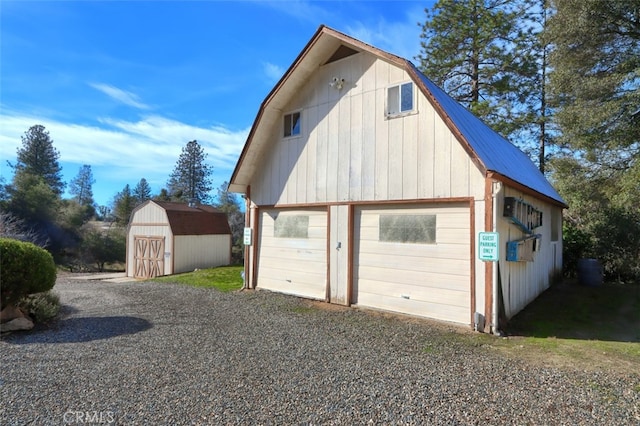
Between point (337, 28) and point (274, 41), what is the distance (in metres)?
2.43

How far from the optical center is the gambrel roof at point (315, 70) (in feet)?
22.3

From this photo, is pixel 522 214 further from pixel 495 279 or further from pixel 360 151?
pixel 360 151

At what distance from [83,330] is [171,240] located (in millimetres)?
12384

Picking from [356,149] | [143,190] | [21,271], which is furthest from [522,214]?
[143,190]

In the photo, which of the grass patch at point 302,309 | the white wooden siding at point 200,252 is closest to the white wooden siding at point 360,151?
the grass patch at point 302,309

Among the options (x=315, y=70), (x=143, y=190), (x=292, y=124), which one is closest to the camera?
(x=315, y=70)

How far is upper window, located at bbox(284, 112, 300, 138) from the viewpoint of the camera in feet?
32.1

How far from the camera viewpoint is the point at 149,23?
9.00 m

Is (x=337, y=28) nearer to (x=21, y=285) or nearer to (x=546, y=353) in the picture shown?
(x=546, y=353)

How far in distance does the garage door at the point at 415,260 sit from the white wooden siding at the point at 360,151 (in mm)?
470

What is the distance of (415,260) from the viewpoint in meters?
7.47

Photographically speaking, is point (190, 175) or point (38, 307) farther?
point (190, 175)

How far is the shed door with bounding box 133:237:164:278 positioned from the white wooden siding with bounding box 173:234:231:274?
0.94 meters

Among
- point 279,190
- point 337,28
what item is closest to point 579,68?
point 337,28
